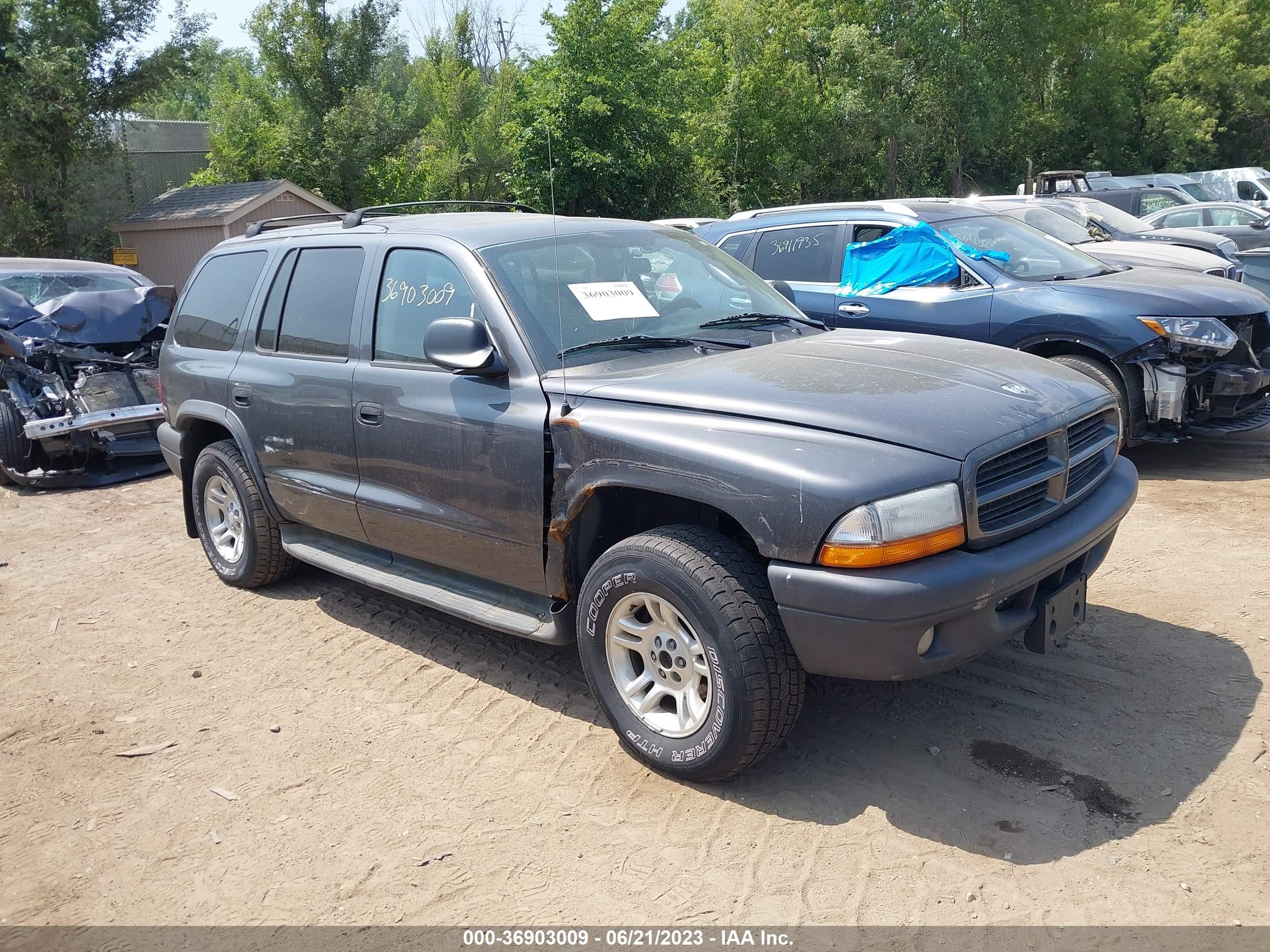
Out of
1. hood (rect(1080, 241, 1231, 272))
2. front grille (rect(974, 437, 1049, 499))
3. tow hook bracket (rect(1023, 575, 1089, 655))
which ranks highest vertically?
hood (rect(1080, 241, 1231, 272))

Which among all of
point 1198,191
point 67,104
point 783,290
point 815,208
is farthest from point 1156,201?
point 67,104

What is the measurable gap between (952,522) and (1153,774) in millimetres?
1192

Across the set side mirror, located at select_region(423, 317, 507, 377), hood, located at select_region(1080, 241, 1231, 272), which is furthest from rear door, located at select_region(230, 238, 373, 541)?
hood, located at select_region(1080, 241, 1231, 272)

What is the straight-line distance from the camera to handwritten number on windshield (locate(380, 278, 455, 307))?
4.20 meters

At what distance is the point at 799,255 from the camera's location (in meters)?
7.99

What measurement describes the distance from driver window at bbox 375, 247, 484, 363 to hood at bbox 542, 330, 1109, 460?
2.23 feet

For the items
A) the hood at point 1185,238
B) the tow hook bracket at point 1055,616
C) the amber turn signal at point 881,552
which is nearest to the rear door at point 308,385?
the amber turn signal at point 881,552

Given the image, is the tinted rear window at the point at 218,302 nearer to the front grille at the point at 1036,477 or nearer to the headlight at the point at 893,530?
the headlight at the point at 893,530

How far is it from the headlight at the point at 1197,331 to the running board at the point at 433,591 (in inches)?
193

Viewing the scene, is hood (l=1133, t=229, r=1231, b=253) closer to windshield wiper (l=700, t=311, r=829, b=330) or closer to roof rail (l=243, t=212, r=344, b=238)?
windshield wiper (l=700, t=311, r=829, b=330)

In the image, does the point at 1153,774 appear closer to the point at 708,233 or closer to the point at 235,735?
the point at 235,735

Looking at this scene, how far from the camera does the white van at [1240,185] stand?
2217cm

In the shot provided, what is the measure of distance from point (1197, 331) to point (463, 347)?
5168 mm

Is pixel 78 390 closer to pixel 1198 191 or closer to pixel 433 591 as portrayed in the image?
pixel 433 591
